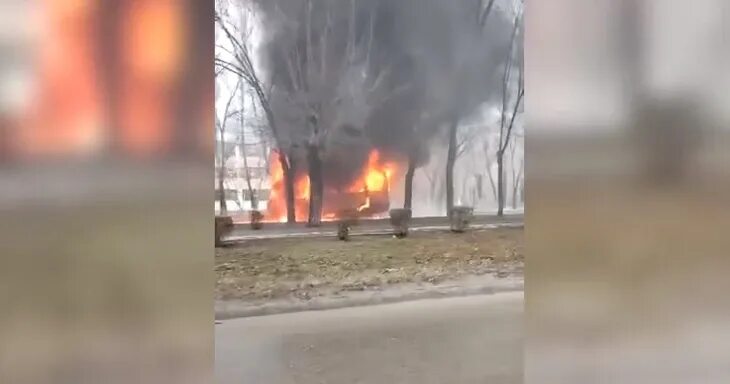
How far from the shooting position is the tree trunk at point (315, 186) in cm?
257

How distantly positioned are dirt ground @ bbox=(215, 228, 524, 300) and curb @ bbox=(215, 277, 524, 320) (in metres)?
0.03

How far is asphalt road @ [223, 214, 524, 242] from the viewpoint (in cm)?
249

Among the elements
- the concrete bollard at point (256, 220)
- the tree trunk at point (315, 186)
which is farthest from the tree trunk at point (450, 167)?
the concrete bollard at point (256, 220)

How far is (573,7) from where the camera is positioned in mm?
1513

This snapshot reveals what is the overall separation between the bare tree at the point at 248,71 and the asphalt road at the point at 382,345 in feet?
1.51

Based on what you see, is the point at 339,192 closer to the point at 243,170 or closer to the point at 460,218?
the point at 243,170

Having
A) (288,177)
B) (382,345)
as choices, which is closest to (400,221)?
(288,177)

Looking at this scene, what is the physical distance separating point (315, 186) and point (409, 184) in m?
0.40

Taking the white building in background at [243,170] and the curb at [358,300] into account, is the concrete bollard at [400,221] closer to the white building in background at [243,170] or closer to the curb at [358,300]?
the curb at [358,300]

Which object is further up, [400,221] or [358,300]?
[400,221]

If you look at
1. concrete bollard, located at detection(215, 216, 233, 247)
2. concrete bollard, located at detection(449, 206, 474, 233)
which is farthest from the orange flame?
concrete bollard, located at detection(449, 206, 474, 233)

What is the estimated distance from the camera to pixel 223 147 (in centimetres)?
239

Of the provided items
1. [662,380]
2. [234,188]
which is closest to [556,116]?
[662,380]

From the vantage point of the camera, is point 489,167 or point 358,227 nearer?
point 358,227
